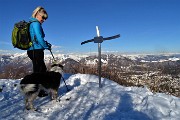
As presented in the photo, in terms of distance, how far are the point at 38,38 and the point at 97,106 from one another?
240cm

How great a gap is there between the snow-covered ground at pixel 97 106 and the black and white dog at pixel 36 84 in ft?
1.14

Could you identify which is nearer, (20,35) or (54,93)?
(20,35)

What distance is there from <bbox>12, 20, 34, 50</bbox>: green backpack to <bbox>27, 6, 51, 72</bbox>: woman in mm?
136

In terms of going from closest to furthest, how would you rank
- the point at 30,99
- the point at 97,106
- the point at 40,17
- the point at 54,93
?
the point at 30,99, the point at 97,106, the point at 40,17, the point at 54,93

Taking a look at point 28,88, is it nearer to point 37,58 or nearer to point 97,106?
point 37,58

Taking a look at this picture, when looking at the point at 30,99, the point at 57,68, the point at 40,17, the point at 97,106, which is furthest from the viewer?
the point at 57,68

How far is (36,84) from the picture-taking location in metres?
6.34

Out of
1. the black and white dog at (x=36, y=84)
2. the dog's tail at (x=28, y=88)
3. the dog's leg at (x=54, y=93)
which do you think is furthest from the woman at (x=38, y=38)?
the dog's tail at (x=28, y=88)

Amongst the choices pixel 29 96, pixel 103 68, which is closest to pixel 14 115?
pixel 29 96

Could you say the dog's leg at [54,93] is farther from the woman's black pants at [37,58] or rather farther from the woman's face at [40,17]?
the woman's face at [40,17]

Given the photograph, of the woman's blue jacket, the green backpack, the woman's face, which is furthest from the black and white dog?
the woman's face

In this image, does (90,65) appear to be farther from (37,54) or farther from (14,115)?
(14,115)

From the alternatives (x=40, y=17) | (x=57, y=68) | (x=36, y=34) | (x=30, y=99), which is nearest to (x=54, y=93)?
(x=57, y=68)

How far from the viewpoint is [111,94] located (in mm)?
7738
